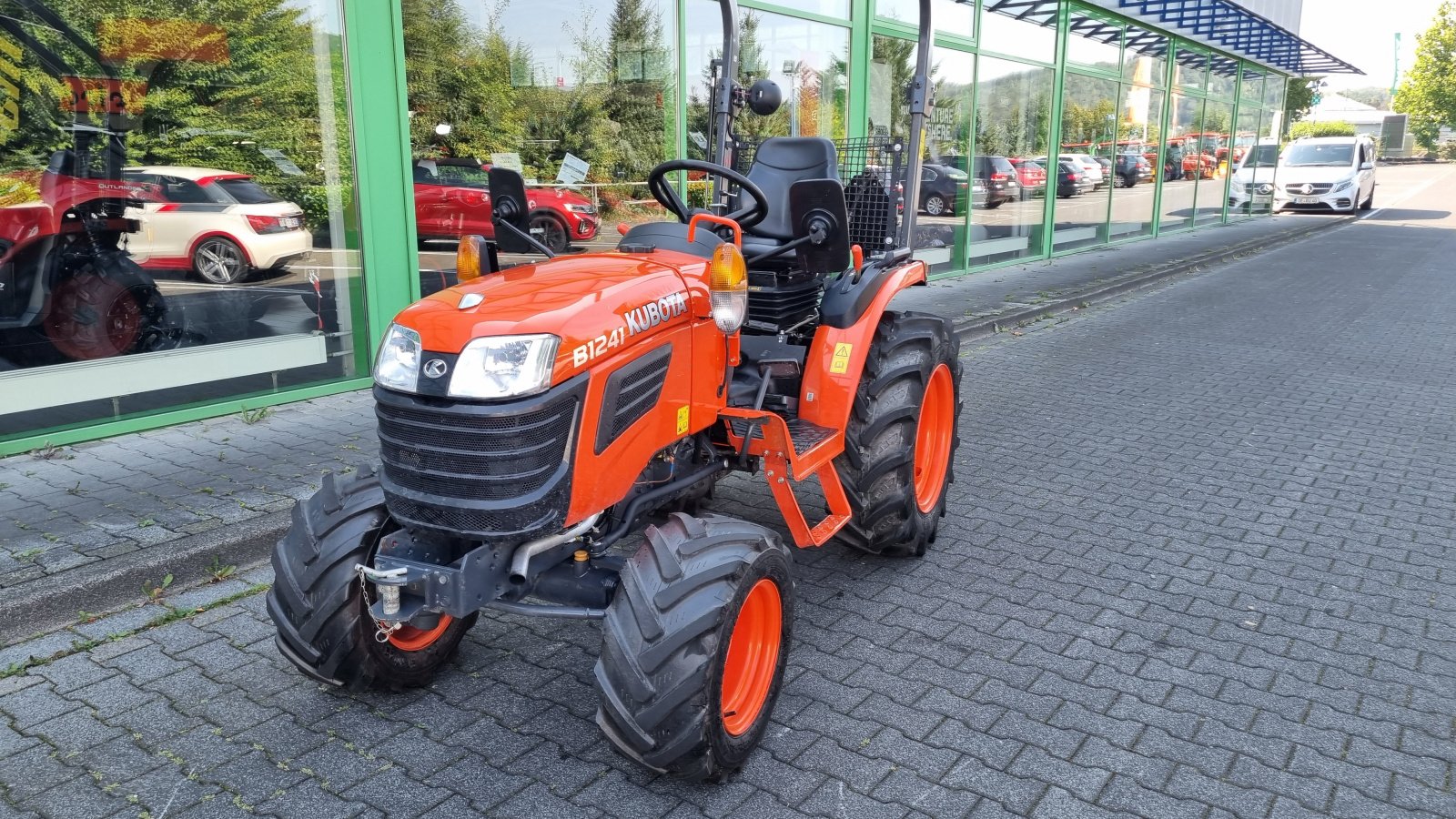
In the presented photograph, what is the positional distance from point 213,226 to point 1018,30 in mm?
10915

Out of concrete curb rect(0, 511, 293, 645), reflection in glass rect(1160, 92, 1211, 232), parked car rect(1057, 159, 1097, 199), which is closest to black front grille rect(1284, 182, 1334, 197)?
reflection in glass rect(1160, 92, 1211, 232)

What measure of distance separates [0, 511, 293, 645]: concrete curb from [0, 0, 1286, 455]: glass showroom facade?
1797 millimetres

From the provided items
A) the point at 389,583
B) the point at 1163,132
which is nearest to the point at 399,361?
the point at 389,583

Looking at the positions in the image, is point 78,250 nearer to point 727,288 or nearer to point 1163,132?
point 727,288

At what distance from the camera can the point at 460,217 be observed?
24.0 ft

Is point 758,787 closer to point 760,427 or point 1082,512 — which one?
point 760,427

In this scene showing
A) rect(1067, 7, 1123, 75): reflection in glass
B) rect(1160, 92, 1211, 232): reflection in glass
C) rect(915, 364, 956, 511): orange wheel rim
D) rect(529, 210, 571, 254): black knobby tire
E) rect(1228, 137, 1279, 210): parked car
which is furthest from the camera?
rect(1228, 137, 1279, 210): parked car

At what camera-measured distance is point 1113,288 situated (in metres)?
12.7

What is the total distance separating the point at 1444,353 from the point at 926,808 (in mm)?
8741

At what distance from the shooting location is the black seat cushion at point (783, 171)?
425cm

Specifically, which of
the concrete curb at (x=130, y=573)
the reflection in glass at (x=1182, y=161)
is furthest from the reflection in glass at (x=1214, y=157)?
the concrete curb at (x=130, y=573)

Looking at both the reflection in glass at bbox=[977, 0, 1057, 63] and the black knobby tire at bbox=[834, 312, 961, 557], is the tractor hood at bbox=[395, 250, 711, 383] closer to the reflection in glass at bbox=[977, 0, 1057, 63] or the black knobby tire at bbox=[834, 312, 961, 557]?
the black knobby tire at bbox=[834, 312, 961, 557]

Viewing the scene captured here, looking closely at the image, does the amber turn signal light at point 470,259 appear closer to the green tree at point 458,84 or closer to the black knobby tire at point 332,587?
the black knobby tire at point 332,587

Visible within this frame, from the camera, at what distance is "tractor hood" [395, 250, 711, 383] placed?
2658mm
